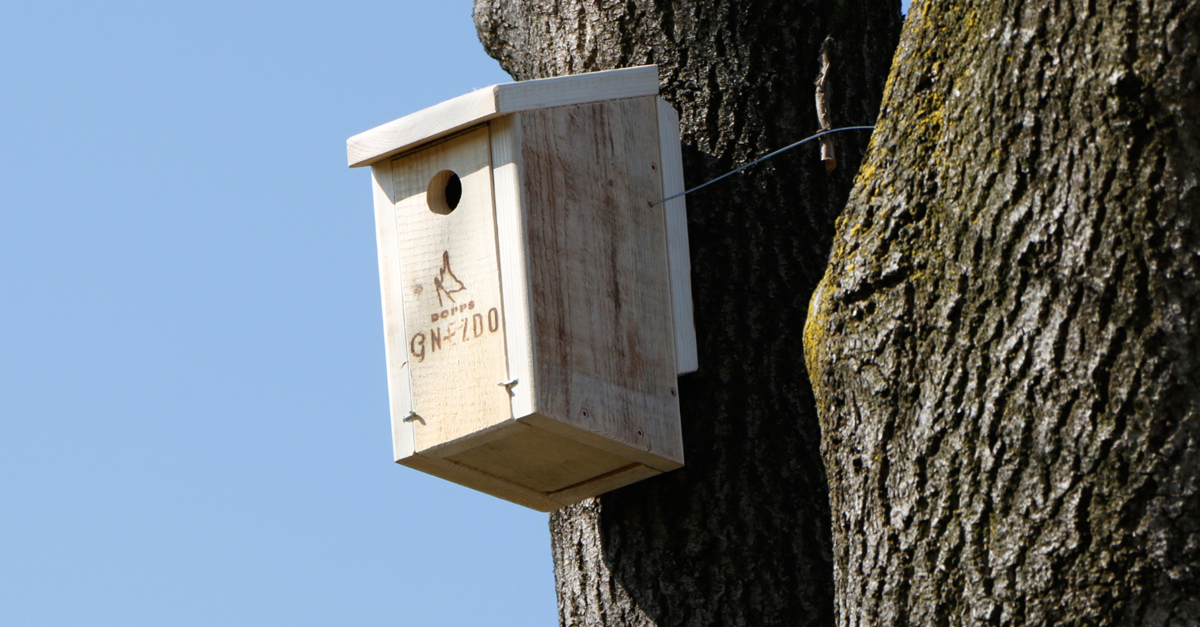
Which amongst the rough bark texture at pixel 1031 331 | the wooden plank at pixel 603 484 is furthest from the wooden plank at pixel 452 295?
the rough bark texture at pixel 1031 331

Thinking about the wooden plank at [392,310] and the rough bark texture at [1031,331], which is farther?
the wooden plank at [392,310]

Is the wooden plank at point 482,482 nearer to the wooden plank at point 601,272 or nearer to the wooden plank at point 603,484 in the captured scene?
the wooden plank at point 603,484

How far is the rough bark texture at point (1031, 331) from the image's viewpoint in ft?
5.83

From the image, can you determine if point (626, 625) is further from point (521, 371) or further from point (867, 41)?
point (867, 41)

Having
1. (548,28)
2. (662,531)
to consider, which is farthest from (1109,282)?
(548,28)

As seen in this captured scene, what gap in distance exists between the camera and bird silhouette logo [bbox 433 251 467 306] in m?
2.71

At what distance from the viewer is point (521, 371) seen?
2.55m

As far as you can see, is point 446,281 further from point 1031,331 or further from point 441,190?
point 1031,331

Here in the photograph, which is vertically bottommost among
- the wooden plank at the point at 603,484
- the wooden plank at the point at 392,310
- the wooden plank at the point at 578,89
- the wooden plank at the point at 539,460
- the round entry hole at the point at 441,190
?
the wooden plank at the point at 603,484

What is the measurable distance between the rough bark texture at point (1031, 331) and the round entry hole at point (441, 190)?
3.24 feet

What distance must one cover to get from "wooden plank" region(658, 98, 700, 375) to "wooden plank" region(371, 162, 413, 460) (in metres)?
0.52

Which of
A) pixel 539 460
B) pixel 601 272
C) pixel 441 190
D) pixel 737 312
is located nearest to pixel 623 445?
pixel 539 460

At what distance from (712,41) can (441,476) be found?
1.04m

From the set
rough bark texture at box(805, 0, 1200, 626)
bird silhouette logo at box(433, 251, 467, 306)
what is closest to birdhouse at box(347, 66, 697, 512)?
bird silhouette logo at box(433, 251, 467, 306)
